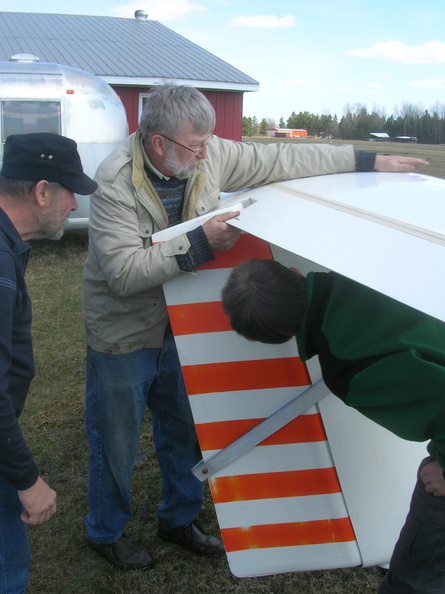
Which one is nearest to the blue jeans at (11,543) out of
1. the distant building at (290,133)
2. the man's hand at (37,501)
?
the man's hand at (37,501)

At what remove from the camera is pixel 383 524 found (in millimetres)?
2018

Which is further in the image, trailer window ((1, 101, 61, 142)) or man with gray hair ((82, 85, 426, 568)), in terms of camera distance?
trailer window ((1, 101, 61, 142))

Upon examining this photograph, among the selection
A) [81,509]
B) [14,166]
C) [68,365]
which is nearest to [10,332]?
[14,166]

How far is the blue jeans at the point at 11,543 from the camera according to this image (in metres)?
1.86

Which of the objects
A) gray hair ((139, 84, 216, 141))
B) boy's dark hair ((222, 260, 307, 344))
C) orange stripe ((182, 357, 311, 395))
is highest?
gray hair ((139, 84, 216, 141))

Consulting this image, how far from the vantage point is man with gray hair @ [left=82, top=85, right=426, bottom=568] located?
2.10m

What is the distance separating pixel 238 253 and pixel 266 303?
44cm

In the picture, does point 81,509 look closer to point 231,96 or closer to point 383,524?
point 383,524

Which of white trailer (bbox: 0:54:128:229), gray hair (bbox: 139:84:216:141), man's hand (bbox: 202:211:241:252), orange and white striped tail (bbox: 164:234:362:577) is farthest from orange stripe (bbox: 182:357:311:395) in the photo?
white trailer (bbox: 0:54:128:229)

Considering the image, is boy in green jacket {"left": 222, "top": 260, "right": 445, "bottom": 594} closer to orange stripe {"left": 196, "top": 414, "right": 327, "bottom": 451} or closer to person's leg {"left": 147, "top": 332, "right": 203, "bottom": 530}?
orange stripe {"left": 196, "top": 414, "right": 327, "bottom": 451}

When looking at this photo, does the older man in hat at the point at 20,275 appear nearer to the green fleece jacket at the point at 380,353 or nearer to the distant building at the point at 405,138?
the green fleece jacket at the point at 380,353

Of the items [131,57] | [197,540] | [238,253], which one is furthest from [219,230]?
[131,57]

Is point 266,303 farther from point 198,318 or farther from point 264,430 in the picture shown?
point 264,430

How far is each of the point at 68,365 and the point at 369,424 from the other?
10.7ft
